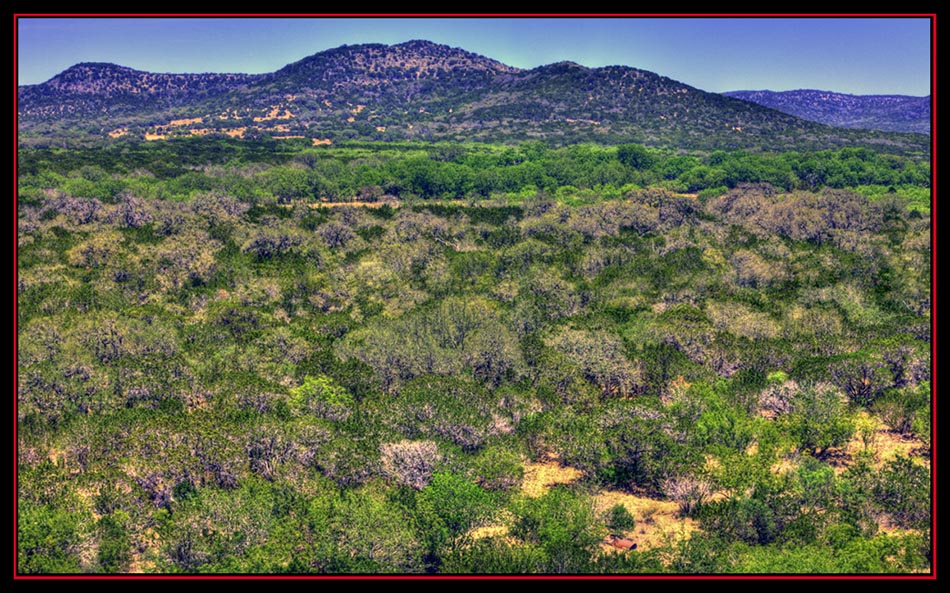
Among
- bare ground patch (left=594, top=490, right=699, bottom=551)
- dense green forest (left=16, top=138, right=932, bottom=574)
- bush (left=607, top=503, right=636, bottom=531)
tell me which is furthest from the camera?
bush (left=607, top=503, right=636, bottom=531)

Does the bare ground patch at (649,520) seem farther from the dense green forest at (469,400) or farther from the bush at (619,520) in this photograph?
the bush at (619,520)

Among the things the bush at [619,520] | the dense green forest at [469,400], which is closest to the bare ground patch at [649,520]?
the dense green forest at [469,400]

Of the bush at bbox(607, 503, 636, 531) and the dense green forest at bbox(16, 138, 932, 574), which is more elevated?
the dense green forest at bbox(16, 138, 932, 574)

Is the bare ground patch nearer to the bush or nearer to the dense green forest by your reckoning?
the dense green forest

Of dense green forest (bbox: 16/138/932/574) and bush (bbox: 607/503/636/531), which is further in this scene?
bush (bbox: 607/503/636/531)

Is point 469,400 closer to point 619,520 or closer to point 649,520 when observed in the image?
point 619,520

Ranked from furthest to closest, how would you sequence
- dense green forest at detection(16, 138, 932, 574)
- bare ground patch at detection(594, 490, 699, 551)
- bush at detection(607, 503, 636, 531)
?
bush at detection(607, 503, 636, 531) < bare ground patch at detection(594, 490, 699, 551) < dense green forest at detection(16, 138, 932, 574)

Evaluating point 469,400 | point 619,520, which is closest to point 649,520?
point 619,520

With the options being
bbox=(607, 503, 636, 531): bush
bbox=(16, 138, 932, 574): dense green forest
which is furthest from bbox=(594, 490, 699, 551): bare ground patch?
bbox=(607, 503, 636, 531): bush
